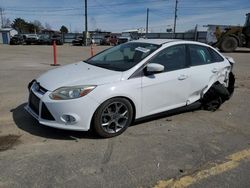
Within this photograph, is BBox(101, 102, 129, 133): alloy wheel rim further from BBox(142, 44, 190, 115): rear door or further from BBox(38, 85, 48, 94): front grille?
BBox(38, 85, 48, 94): front grille

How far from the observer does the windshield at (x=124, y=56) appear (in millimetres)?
4324

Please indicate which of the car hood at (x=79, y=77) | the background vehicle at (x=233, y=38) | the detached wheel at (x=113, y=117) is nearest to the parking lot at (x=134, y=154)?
the detached wheel at (x=113, y=117)

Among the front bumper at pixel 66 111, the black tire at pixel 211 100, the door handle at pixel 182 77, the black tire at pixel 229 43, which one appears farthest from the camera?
the black tire at pixel 229 43

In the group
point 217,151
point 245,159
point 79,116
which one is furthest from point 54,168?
point 245,159

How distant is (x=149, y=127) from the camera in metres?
4.46

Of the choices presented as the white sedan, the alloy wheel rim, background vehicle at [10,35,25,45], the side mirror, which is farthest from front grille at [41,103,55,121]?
background vehicle at [10,35,25,45]

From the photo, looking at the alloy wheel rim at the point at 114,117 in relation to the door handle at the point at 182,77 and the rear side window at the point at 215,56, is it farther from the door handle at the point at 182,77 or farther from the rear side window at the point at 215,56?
the rear side window at the point at 215,56

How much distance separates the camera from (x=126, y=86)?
394 centimetres

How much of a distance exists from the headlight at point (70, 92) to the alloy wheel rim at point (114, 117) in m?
0.40

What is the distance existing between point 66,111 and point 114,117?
0.75 metres

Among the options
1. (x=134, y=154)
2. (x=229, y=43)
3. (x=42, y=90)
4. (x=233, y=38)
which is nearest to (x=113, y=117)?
(x=134, y=154)

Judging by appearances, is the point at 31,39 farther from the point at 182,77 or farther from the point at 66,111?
the point at 66,111

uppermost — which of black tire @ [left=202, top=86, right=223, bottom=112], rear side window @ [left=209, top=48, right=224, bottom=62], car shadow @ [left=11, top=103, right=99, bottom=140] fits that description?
rear side window @ [left=209, top=48, right=224, bottom=62]

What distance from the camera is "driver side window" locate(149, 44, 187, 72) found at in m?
4.46
